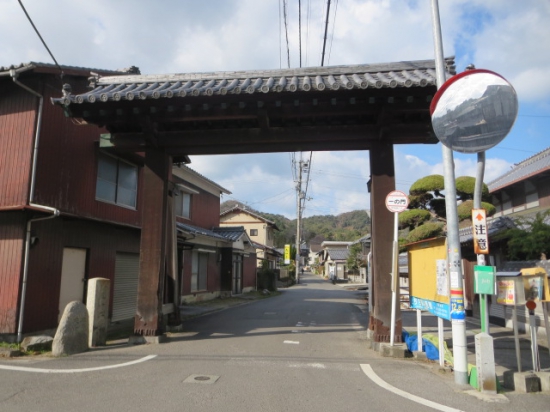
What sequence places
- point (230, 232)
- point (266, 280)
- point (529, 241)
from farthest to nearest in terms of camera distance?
point (266, 280) < point (230, 232) < point (529, 241)

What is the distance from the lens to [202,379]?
5.49m

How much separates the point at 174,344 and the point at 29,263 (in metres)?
3.74

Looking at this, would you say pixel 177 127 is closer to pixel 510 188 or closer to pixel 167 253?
pixel 167 253

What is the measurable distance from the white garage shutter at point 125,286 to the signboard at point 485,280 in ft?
33.6

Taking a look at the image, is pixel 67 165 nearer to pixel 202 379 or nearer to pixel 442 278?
pixel 202 379

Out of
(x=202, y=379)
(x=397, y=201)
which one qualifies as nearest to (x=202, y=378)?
(x=202, y=379)

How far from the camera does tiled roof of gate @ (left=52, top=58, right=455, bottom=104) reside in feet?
22.5

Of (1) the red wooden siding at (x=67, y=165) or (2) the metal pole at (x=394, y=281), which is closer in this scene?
(2) the metal pole at (x=394, y=281)

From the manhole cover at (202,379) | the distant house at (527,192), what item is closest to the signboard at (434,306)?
the manhole cover at (202,379)

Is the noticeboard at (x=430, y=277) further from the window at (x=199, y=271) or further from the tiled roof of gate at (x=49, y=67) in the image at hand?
the window at (x=199, y=271)

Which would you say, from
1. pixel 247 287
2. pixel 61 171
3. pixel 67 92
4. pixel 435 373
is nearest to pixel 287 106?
pixel 67 92

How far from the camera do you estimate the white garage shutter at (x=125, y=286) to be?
471 inches

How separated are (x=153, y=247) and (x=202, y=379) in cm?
359

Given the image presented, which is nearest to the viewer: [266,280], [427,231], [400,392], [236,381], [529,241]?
[400,392]
